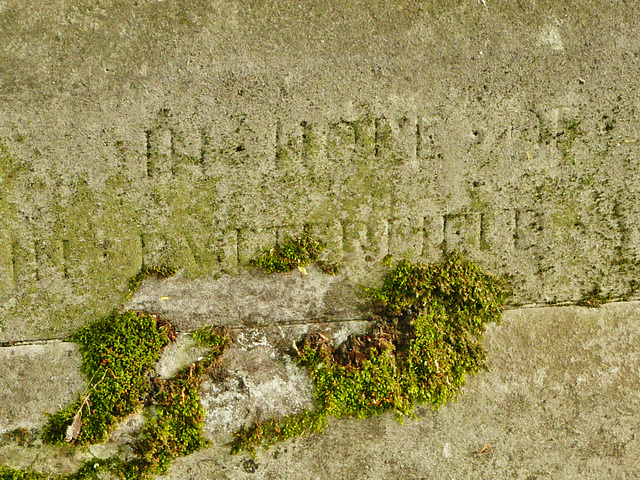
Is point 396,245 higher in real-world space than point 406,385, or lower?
higher

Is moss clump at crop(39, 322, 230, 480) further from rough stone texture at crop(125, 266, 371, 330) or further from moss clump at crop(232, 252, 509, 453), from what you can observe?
moss clump at crop(232, 252, 509, 453)

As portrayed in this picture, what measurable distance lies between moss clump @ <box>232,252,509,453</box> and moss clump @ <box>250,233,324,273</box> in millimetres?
499

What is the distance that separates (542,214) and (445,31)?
135cm

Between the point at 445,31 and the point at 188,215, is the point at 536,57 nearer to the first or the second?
the point at 445,31

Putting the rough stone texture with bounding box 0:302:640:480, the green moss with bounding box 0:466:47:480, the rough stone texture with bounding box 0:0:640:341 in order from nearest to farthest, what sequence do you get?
the rough stone texture with bounding box 0:0:640:341 < the green moss with bounding box 0:466:47:480 < the rough stone texture with bounding box 0:302:640:480

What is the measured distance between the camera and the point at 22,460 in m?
3.33

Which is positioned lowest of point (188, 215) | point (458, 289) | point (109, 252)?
point (458, 289)

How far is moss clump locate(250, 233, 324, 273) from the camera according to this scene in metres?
3.31

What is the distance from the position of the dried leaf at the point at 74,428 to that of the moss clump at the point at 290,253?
5.08ft

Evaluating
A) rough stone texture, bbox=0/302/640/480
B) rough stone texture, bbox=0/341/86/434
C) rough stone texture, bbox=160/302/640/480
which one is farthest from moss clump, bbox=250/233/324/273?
rough stone texture, bbox=0/341/86/434

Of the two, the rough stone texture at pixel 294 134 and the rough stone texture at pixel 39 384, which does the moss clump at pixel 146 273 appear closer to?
the rough stone texture at pixel 294 134

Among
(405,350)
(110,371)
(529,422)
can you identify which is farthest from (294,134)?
(529,422)

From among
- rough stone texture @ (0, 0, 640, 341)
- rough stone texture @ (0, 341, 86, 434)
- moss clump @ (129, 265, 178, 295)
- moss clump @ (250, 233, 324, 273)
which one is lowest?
rough stone texture @ (0, 341, 86, 434)

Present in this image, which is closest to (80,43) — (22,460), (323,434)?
(22,460)
